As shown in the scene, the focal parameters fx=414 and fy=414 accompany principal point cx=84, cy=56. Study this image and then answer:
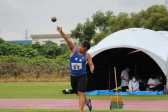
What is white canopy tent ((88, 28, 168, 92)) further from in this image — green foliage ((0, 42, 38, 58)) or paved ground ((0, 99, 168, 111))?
green foliage ((0, 42, 38, 58))

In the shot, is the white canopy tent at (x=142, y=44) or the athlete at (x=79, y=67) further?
the white canopy tent at (x=142, y=44)

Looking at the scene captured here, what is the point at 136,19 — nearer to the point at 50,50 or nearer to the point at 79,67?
the point at 50,50

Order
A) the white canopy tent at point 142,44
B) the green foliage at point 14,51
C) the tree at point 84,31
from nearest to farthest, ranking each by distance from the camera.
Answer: the white canopy tent at point 142,44, the green foliage at point 14,51, the tree at point 84,31

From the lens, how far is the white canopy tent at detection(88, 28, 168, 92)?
22.4 meters

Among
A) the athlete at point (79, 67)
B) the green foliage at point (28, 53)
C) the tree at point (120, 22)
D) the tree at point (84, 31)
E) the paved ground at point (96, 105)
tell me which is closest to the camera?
the athlete at point (79, 67)

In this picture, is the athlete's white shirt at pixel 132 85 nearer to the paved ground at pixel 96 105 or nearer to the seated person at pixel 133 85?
the seated person at pixel 133 85

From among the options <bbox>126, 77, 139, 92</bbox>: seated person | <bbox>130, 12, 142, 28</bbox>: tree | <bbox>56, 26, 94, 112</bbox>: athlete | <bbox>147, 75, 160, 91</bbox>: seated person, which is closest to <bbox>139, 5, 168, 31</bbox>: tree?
<bbox>130, 12, 142, 28</bbox>: tree

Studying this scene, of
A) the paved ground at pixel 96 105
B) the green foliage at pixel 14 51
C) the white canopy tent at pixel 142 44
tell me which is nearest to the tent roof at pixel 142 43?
the white canopy tent at pixel 142 44

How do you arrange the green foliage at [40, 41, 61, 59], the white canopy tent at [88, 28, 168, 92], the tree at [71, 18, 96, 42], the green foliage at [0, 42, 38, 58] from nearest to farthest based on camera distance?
the white canopy tent at [88, 28, 168, 92] < the green foliage at [0, 42, 38, 58] < the green foliage at [40, 41, 61, 59] < the tree at [71, 18, 96, 42]

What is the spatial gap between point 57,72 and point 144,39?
16.6 metres

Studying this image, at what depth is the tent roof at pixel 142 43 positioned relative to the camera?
885 inches

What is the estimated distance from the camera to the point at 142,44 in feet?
76.1

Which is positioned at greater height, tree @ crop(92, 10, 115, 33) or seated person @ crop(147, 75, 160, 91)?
tree @ crop(92, 10, 115, 33)

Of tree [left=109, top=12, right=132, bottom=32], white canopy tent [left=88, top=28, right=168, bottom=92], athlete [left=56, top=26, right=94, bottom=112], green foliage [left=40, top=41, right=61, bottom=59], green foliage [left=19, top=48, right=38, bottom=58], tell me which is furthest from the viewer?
green foliage [left=40, top=41, right=61, bottom=59]
